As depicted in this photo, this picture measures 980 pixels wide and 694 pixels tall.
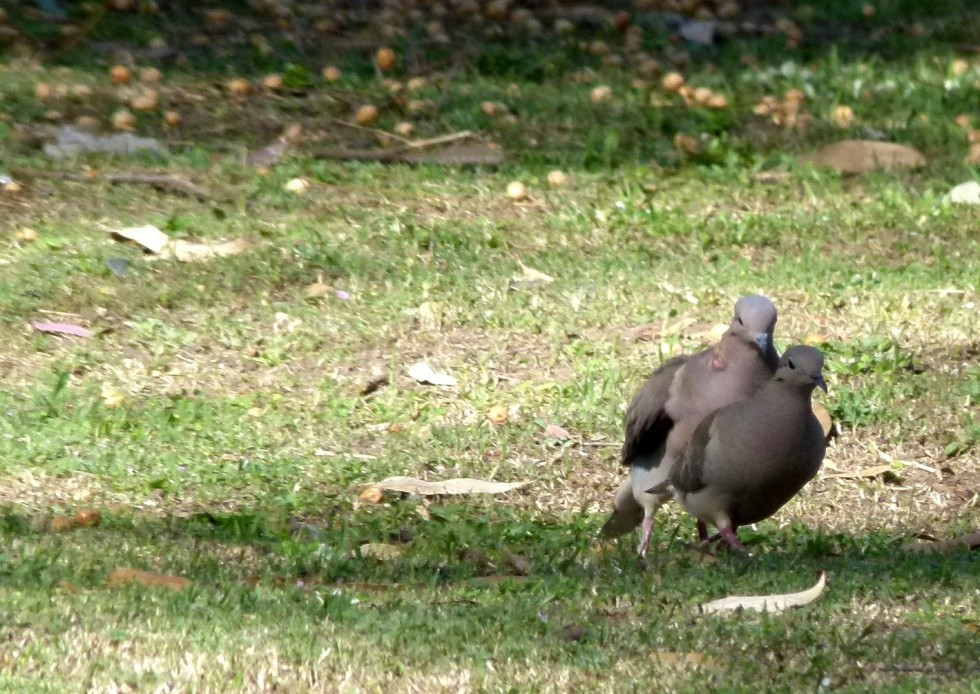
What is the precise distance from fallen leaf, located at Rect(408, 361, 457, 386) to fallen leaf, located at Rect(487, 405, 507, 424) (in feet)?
1.05

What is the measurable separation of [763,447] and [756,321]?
0.46 meters

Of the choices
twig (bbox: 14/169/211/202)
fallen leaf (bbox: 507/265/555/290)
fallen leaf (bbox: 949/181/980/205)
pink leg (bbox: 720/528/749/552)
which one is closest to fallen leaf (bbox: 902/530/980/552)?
pink leg (bbox: 720/528/749/552)

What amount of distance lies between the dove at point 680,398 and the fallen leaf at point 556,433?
2.52 feet

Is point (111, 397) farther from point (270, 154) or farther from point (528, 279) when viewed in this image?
point (270, 154)

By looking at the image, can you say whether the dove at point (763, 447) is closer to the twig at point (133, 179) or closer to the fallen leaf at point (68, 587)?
the fallen leaf at point (68, 587)

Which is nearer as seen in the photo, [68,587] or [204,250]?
[68,587]

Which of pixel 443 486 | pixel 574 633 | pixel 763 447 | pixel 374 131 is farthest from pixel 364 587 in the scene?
pixel 374 131

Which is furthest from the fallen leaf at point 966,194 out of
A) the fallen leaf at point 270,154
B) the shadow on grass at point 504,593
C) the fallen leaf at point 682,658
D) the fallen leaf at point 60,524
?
the fallen leaf at point 682,658

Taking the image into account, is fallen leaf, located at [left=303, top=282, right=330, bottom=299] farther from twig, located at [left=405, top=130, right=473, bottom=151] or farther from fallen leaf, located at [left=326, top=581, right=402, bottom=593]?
fallen leaf, located at [left=326, top=581, right=402, bottom=593]

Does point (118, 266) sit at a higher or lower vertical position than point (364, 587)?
lower

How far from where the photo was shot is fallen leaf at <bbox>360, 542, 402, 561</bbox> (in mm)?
5773

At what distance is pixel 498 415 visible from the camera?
23.8ft

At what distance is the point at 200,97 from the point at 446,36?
2395 mm

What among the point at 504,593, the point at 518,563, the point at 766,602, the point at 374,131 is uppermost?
the point at 766,602
